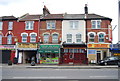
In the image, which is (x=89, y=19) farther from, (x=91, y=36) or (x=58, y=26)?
(x=58, y=26)

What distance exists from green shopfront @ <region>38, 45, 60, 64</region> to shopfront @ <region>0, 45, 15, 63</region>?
16.9 ft

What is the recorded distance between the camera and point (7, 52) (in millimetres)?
27688

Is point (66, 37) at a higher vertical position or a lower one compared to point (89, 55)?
higher

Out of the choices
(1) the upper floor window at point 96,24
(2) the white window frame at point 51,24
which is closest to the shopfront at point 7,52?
(2) the white window frame at point 51,24

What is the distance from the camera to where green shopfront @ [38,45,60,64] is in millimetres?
25812

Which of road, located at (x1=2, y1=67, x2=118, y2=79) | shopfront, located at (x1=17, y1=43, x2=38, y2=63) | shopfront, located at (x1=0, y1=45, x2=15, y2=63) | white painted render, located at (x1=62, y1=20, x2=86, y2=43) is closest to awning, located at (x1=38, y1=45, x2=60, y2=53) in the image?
shopfront, located at (x1=17, y1=43, x2=38, y2=63)

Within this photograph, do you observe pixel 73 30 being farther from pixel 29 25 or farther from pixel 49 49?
pixel 29 25

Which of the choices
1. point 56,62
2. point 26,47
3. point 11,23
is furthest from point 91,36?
point 11,23

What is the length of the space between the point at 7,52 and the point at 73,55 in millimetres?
12189

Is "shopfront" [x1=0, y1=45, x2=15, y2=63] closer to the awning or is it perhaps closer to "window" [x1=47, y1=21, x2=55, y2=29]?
the awning

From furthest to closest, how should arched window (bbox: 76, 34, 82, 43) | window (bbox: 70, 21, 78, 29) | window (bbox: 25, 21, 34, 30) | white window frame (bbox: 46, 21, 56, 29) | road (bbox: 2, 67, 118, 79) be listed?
window (bbox: 25, 21, 34, 30) → white window frame (bbox: 46, 21, 56, 29) → window (bbox: 70, 21, 78, 29) → arched window (bbox: 76, 34, 82, 43) → road (bbox: 2, 67, 118, 79)

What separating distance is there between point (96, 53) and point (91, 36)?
3.11 meters

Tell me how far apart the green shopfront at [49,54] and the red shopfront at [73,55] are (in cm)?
110

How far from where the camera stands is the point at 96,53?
26156 millimetres
